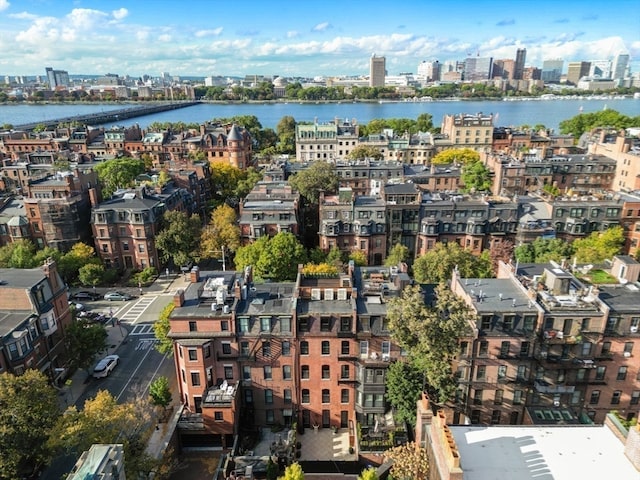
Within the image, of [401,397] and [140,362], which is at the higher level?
[401,397]

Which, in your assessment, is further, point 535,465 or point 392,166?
point 392,166

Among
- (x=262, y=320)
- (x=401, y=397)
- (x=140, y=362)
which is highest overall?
(x=262, y=320)

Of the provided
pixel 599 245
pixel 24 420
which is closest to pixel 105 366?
pixel 24 420

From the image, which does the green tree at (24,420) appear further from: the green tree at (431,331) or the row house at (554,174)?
the row house at (554,174)

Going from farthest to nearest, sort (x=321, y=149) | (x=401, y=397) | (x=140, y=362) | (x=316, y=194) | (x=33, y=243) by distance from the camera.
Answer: (x=321, y=149) → (x=316, y=194) → (x=33, y=243) → (x=140, y=362) → (x=401, y=397)

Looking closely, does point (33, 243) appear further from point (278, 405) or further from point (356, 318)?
point (356, 318)

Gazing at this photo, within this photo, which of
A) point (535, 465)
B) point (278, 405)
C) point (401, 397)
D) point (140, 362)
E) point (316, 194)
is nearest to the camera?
point (535, 465)

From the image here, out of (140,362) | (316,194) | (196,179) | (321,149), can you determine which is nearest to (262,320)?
(140,362)

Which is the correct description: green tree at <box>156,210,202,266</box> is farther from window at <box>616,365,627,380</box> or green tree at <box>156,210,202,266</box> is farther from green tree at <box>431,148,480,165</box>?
green tree at <box>431,148,480,165</box>
